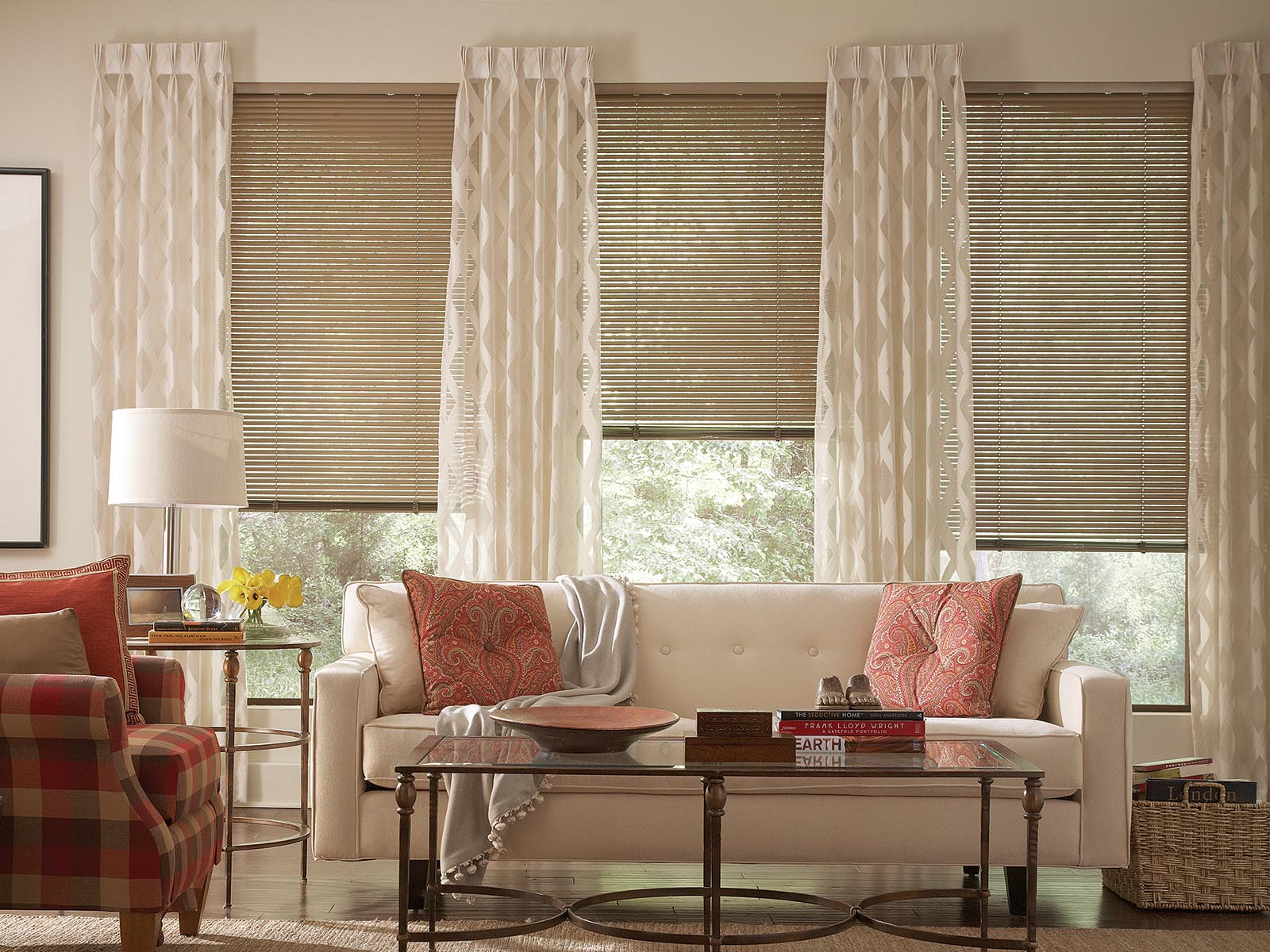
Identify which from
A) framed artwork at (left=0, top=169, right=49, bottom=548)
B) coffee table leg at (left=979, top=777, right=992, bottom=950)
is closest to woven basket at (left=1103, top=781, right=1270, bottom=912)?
coffee table leg at (left=979, top=777, right=992, bottom=950)

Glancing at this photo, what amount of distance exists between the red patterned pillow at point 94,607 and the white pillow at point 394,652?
0.65 metres

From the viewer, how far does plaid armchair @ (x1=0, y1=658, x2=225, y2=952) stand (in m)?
2.37

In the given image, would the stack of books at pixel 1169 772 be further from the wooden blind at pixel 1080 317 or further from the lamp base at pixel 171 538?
the lamp base at pixel 171 538

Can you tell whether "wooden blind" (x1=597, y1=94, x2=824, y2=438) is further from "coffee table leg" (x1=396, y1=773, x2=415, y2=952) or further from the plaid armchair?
the plaid armchair

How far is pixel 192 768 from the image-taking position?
2605 mm

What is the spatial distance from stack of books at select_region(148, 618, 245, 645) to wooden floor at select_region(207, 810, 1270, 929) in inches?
27.6

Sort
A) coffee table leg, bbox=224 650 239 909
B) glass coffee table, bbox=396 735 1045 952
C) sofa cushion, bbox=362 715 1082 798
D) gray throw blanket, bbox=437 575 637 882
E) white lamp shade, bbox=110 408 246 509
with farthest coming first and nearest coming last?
white lamp shade, bbox=110 408 246 509 < coffee table leg, bbox=224 650 239 909 < sofa cushion, bbox=362 715 1082 798 < gray throw blanket, bbox=437 575 637 882 < glass coffee table, bbox=396 735 1045 952

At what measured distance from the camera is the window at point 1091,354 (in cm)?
447

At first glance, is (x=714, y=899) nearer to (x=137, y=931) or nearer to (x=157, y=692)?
(x=137, y=931)

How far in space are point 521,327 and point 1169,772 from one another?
2658 mm

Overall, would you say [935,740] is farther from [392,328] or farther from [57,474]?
[57,474]

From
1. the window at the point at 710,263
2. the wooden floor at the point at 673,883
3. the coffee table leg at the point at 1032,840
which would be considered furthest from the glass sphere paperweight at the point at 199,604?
the coffee table leg at the point at 1032,840

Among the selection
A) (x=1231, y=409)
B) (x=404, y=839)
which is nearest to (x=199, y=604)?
(x=404, y=839)

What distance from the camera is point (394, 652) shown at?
331 cm
